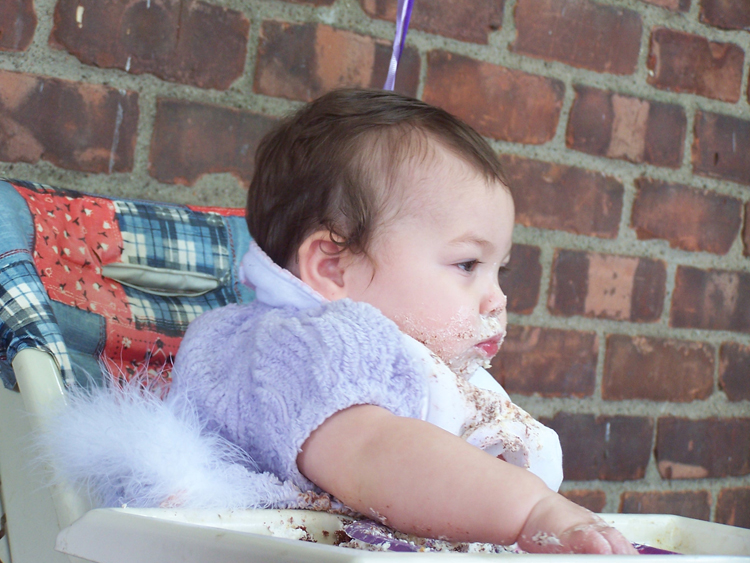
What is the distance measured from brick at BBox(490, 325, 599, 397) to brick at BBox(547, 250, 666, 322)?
0.04 metres

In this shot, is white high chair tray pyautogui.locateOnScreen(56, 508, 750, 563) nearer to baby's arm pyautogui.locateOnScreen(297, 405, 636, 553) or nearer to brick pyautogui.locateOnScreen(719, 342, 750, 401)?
baby's arm pyautogui.locateOnScreen(297, 405, 636, 553)

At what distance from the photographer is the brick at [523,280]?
1071 mm

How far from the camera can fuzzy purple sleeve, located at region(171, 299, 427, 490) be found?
1.60 ft

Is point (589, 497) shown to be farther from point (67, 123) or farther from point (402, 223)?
point (67, 123)

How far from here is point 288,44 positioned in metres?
0.96

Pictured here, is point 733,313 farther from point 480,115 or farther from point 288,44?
point 288,44

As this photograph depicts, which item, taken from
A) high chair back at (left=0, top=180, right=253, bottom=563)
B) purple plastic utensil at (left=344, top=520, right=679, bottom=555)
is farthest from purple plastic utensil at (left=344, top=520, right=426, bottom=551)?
high chair back at (left=0, top=180, right=253, bottom=563)

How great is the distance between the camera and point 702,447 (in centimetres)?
122

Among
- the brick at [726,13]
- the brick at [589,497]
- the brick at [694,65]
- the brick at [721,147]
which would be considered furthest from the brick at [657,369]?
the brick at [726,13]

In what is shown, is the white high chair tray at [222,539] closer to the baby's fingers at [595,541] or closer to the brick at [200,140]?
the baby's fingers at [595,541]

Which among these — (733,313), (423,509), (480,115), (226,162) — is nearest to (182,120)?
(226,162)

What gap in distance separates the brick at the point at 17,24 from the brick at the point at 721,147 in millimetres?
956

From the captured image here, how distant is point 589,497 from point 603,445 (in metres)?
0.08

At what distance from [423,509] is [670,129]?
3.09ft
